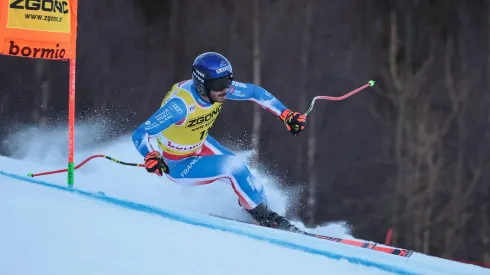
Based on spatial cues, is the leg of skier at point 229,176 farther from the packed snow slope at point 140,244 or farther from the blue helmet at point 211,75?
the packed snow slope at point 140,244

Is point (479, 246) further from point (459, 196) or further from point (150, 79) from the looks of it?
point (150, 79)

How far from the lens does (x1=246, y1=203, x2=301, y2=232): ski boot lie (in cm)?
278

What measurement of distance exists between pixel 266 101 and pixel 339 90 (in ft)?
1.97

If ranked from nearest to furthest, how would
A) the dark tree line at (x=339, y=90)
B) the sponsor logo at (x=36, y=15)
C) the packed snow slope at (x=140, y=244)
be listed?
the packed snow slope at (x=140, y=244) → the sponsor logo at (x=36, y=15) → the dark tree line at (x=339, y=90)

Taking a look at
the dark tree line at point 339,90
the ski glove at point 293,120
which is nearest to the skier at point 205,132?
the ski glove at point 293,120

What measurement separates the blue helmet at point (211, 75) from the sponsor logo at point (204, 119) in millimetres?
138

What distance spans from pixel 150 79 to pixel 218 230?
1.73 metres

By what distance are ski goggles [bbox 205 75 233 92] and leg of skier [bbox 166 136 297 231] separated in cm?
36

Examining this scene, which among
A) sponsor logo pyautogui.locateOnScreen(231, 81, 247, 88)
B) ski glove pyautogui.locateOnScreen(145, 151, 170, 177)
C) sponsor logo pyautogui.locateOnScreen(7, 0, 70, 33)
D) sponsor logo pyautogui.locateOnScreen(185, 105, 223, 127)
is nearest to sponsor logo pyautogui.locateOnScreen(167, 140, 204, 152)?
sponsor logo pyautogui.locateOnScreen(185, 105, 223, 127)

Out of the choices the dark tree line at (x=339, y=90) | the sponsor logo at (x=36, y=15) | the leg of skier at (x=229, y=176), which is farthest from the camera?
the dark tree line at (x=339, y=90)

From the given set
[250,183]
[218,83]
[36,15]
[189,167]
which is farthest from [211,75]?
[36,15]

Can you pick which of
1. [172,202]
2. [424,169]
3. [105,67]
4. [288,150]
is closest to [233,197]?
[172,202]

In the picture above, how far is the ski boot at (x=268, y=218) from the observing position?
2783 mm

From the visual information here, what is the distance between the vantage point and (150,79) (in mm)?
3141
